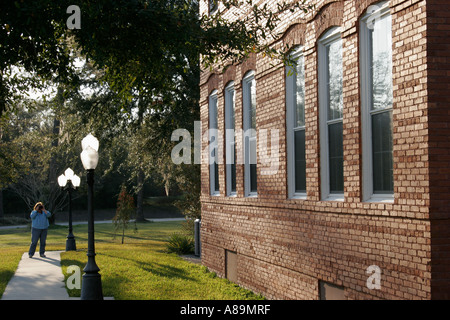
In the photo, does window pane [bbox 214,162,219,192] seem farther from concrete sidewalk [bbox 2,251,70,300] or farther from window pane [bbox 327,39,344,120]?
A: window pane [bbox 327,39,344,120]

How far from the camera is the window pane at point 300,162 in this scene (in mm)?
10266

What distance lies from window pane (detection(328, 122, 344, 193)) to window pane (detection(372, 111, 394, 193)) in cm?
96

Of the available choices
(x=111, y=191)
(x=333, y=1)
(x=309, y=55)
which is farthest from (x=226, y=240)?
(x=111, y=191)

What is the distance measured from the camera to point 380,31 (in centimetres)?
778

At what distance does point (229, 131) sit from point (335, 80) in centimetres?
547

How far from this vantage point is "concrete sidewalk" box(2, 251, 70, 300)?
39.8 ft

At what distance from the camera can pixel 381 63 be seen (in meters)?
7.77

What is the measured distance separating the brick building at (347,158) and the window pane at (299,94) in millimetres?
21

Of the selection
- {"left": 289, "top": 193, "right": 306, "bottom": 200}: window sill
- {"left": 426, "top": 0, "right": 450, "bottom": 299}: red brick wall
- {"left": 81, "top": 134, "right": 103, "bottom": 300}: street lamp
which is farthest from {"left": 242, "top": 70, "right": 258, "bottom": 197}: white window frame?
{"left": 426, "top": 0, "right": 450, "bottom": 299}: red brick wall

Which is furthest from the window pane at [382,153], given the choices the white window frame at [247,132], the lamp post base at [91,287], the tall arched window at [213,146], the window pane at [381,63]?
the tall arched window at [213,146]

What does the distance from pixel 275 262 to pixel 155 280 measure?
4.50 meters

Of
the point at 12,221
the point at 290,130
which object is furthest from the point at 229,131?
the point at 12,221

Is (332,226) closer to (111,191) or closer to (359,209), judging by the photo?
(359,209)

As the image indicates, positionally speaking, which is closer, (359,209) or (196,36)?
(359,209)
